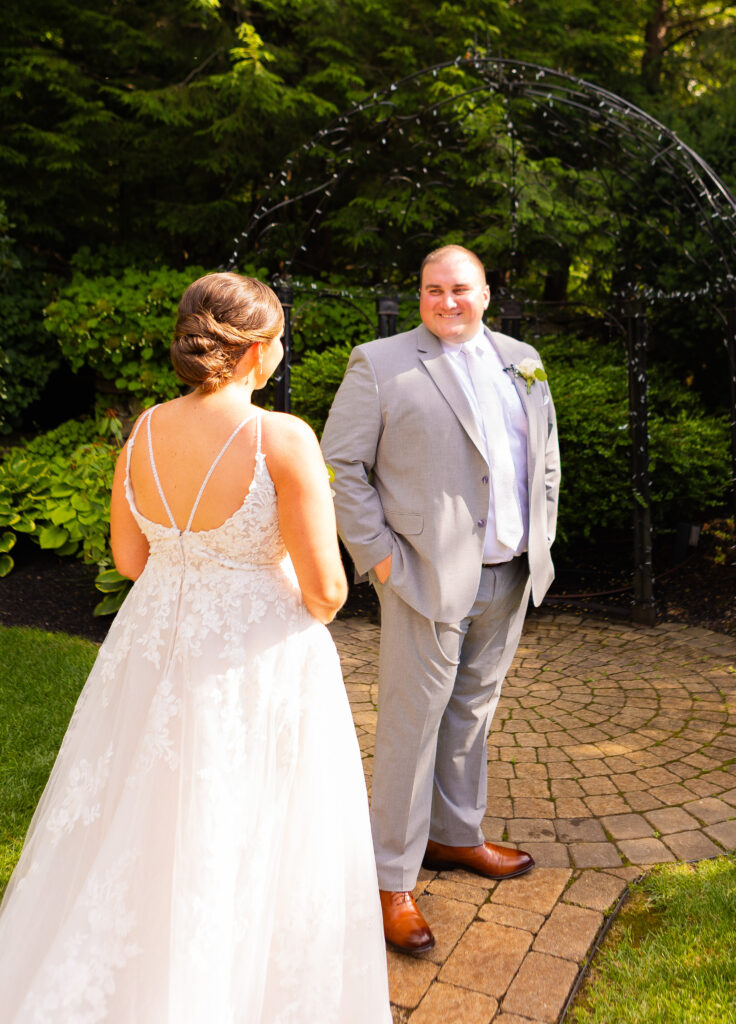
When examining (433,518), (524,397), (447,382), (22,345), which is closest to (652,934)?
(433,518)

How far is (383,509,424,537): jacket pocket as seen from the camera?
8.72 ft

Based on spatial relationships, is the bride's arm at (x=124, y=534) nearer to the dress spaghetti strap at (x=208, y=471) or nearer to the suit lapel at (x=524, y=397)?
the dress spaghetti strap at (x=208, y=471)

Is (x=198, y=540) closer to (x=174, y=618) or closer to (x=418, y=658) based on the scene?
(x=174, y=618)

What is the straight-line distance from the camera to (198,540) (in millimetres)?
2074

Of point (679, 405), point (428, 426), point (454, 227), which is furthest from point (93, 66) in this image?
point (428, 426)

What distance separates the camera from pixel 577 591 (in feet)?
22.6

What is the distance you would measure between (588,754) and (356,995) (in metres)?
2.33

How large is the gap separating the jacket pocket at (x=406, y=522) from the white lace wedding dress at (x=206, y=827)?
573 millimetres

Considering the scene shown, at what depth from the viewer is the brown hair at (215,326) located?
200 centimetres

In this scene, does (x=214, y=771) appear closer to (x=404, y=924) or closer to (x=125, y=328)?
(x=404, y=924)

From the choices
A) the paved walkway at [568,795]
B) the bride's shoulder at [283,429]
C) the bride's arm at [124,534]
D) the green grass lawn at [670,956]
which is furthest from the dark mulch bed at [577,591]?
the bride's shoulder at [283,429]

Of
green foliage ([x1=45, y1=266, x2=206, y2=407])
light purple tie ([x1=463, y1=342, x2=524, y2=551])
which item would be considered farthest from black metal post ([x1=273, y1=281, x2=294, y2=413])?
green foliage ([x1=45, y1=266, x2=206, y2=407])

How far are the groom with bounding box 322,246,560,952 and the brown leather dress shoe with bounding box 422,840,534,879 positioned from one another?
37cm

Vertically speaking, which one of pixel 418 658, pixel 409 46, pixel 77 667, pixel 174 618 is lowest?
pixel 77 667
